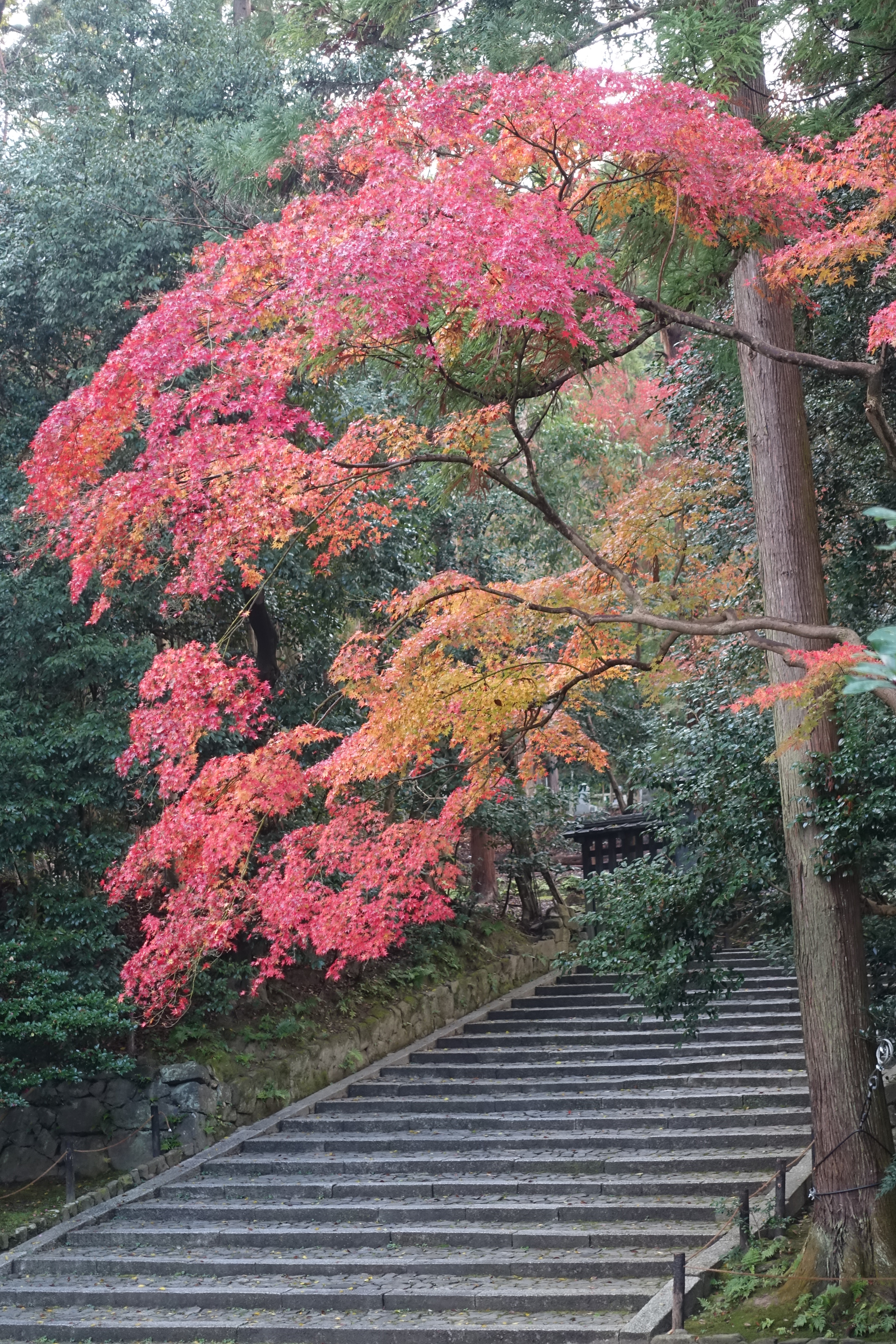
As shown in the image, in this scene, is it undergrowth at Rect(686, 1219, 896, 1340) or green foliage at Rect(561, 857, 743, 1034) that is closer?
undergrowth at Rect(686, 1219, 896, 1340)

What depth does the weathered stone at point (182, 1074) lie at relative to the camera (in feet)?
40.0

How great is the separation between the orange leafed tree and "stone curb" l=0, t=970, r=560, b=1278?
154 centimetres

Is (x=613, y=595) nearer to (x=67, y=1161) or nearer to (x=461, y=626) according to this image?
(x=461, y=626)

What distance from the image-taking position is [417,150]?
8.30 metres

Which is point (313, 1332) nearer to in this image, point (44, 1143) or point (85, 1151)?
point (85, 1151)

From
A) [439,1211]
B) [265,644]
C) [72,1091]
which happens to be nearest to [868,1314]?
[439,1211]

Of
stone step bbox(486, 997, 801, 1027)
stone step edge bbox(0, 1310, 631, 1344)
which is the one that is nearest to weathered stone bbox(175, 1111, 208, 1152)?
stone step edge bbox(0, 1310, 631, 1344)

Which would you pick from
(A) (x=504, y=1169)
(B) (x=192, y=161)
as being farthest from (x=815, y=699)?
(B) (x=192, y=161)

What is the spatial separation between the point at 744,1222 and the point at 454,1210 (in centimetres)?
287

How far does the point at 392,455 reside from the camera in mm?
9531

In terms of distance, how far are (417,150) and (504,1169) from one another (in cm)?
890

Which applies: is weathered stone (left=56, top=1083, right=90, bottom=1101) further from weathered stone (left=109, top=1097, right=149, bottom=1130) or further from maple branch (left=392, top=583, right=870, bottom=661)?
maple branch (left=392, top=583, right=870, bottom=661)

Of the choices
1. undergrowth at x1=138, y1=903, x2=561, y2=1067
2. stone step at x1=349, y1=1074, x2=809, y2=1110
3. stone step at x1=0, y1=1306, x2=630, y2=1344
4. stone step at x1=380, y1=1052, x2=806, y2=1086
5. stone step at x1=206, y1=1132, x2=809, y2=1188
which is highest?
undergrowth at x1=138, y1=903, x2=561, y2=1067

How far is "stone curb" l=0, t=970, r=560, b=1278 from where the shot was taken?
10.1 m
